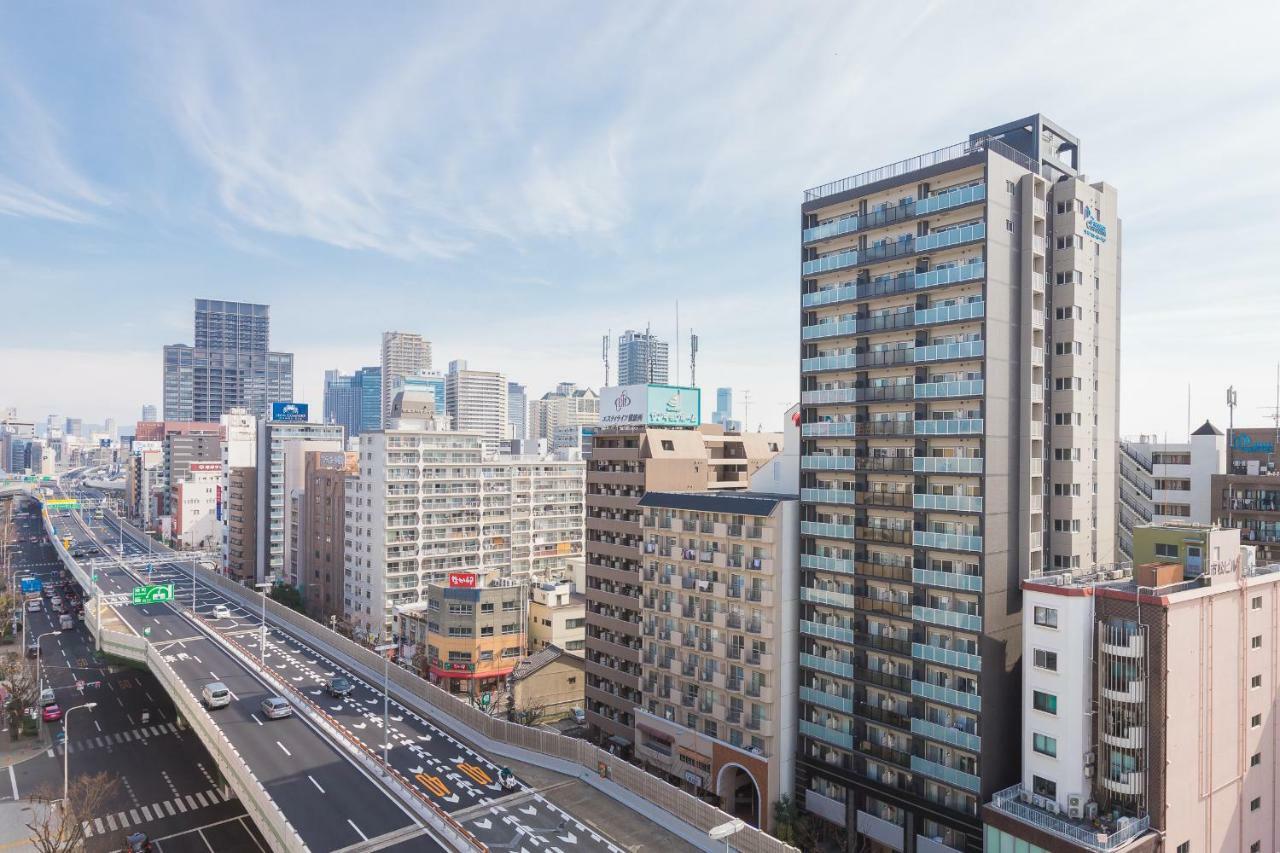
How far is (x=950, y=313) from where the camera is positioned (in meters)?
56.9

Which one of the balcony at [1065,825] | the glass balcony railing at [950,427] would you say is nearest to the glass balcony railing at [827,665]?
the balcony at [1065,825]

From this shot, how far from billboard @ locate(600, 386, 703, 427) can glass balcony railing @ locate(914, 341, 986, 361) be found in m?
40.5

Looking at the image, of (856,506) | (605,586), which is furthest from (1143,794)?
(605,586)

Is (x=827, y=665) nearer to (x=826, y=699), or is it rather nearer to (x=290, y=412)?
(x=826, y=699)

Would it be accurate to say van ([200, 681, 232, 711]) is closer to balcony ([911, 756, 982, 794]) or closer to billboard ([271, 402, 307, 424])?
balcony ([911, 756, 982, 794])

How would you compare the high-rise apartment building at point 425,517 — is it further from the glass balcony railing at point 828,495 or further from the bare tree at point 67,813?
the glass balcony railing at point 828,495

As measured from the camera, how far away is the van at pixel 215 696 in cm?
7688

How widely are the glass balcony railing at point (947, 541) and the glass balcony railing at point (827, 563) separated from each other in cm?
626

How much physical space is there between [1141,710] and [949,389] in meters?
23.6

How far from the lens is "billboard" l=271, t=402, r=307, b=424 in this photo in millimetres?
171000

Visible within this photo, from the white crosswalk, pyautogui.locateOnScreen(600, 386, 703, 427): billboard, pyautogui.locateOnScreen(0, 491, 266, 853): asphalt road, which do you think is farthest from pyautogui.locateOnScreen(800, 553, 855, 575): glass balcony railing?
the white crosswalk

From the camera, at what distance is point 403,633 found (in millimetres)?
107375

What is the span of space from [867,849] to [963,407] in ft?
114

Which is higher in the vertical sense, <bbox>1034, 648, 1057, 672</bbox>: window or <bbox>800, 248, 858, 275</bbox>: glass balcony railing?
<bbox>800, 248, 858, 275</bbox>: glass balcony railing
